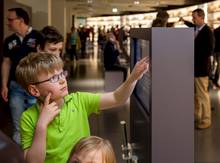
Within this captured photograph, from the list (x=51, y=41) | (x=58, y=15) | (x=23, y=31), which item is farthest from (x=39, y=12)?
(x=51, y=41)

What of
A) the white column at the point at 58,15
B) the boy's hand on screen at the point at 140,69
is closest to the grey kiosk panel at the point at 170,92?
the boy's hand on screen at the point at 140,69

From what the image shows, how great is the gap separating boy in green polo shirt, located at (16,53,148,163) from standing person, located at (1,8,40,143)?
2.15 metres

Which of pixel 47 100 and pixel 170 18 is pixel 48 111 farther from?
pixel 170 18

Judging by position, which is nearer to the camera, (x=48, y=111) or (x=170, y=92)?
(x=48, y=111)

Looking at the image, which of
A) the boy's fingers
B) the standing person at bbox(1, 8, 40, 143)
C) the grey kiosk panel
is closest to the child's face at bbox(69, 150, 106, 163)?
the boy's fingers

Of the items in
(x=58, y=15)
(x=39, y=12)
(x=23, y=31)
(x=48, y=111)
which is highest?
(x=58, y=15)

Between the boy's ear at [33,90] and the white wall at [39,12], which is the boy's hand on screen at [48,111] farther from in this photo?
the white wall at [39,12]

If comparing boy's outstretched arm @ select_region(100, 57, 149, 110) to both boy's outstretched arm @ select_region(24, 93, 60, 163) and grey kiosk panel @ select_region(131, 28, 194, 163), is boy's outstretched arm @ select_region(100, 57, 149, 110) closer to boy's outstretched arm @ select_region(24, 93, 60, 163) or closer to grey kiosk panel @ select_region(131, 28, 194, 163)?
grey kiosk panel @ select_region(131, 28, 194, 163)

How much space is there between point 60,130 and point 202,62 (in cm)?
423

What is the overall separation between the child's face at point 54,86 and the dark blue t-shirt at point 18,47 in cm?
233

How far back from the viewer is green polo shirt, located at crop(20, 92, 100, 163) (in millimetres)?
1629

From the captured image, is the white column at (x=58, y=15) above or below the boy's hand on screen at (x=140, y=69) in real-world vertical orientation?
above

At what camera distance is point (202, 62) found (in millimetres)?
5656

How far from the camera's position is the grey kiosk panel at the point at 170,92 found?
68.5 inches
